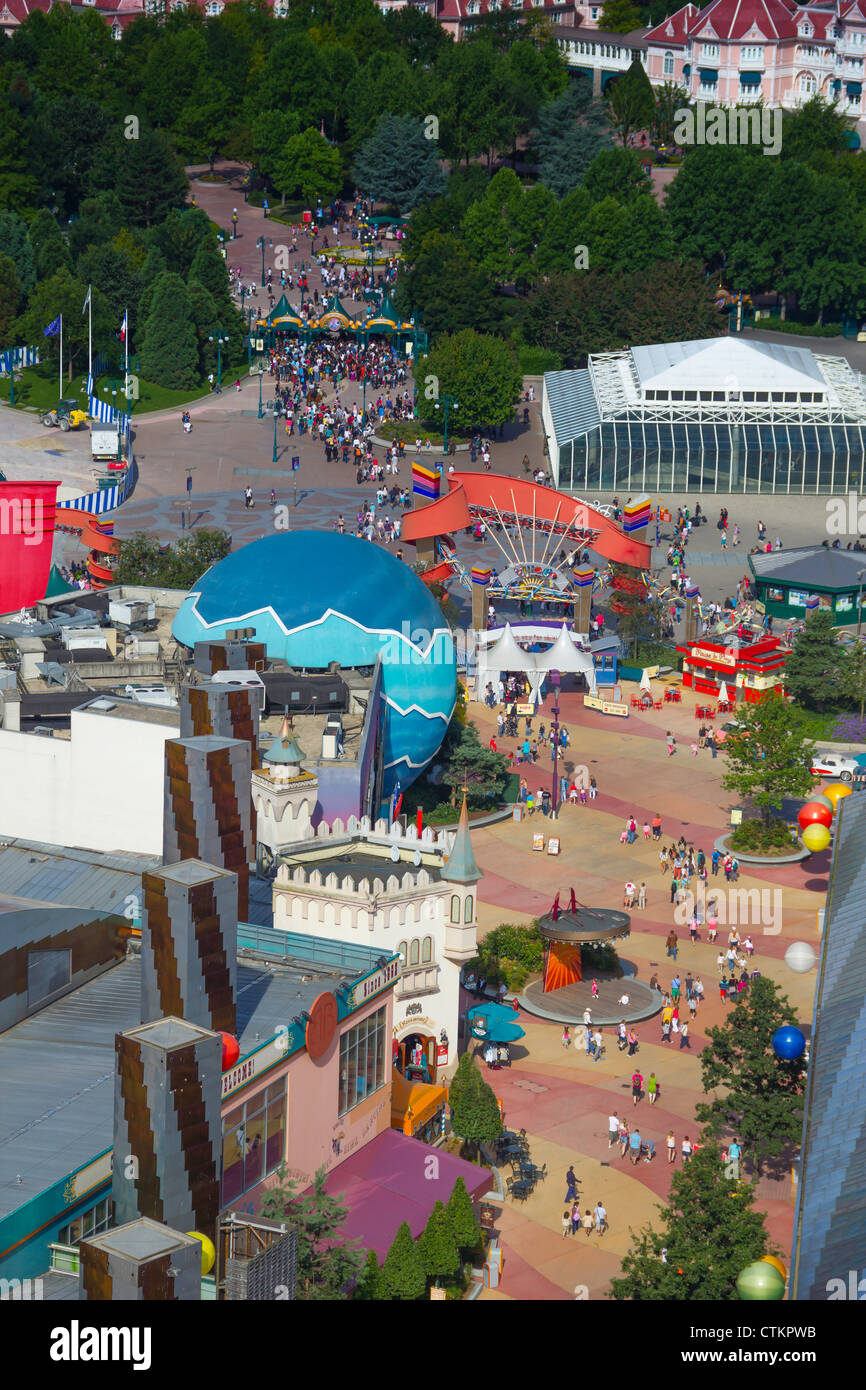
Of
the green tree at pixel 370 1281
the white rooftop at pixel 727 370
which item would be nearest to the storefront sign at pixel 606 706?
the white rooftop at pixel 727 370

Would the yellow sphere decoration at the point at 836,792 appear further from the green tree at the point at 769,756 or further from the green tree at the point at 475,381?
the green tree at the point at 475,381

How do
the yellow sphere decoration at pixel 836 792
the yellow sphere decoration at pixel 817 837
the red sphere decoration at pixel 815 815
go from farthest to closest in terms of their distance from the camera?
the yellow sphere decoration at pixel 836 792 → the red sphere decoration at pixel 815 815 → the yellow sphere decoration at pixel 817 837

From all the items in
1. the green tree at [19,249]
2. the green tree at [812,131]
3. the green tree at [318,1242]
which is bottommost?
the green tree at [318,1242]

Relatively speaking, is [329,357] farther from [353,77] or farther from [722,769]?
[722,769]

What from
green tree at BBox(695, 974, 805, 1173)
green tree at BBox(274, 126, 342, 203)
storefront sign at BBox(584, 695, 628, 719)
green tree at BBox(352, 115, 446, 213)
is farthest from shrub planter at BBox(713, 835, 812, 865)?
green tree at BBox(274, 126, 342, 203)
